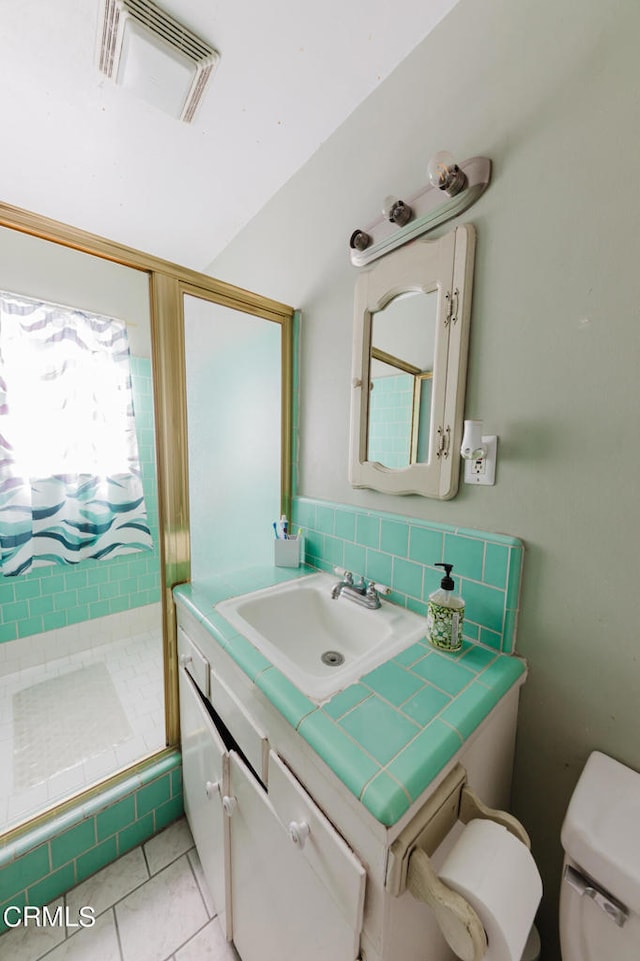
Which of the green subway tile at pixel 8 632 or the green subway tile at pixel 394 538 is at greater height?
the green subway tile at pixel 394 538

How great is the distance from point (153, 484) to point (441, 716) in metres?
2.09

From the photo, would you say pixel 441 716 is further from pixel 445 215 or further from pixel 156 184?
pixel 156 184

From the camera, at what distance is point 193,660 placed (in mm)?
1013

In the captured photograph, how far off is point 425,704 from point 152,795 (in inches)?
45.3

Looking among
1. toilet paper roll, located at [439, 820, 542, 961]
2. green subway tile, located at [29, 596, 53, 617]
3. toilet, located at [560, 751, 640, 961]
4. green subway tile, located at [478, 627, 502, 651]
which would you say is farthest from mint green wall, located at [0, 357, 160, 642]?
toilet, located at [560, 751, 640, 961]

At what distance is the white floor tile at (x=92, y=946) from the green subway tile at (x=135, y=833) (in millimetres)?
166

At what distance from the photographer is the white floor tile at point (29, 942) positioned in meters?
0.90

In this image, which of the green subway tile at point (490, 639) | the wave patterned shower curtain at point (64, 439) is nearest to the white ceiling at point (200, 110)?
the wave patterned shower curtain at point (64, 439)

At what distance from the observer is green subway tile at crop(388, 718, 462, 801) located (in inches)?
18.5

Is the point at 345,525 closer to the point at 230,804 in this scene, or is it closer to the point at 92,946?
the point at 230,804

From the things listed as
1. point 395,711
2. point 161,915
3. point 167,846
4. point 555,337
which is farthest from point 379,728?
point 167,846

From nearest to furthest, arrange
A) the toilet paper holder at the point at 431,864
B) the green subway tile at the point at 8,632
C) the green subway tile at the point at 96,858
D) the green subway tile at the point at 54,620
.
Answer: the toilet paper holder at the point at 431,864 → the green subway tile at the point at 96,858 → the green subway tile at the point at 8,632 → the green subway tile at the point at 54,620

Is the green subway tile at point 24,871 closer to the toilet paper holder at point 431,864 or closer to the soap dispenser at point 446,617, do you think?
the toilet paper holder at point 431,864

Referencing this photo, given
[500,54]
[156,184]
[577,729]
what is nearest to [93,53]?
[156,184]
